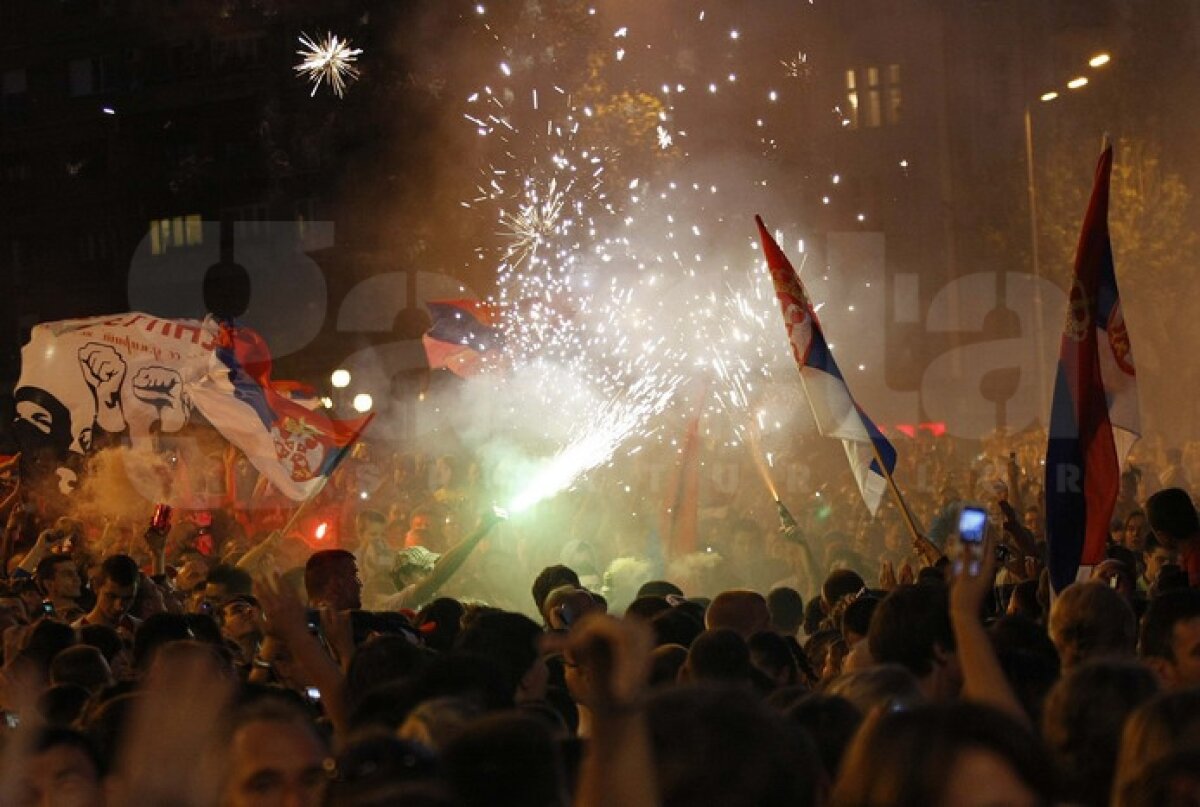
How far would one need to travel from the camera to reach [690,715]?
3.20 metres

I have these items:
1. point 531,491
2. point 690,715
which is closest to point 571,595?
point 690,715

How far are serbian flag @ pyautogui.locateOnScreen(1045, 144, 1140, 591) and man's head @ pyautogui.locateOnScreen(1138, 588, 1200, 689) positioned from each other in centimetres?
261

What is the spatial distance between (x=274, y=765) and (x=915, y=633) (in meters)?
2.39

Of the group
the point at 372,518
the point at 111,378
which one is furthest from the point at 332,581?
the point at 111,378

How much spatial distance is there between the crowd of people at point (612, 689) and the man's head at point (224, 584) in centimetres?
2

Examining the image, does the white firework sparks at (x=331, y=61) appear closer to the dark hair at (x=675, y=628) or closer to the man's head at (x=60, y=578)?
the man's head at (x=60, y=578)

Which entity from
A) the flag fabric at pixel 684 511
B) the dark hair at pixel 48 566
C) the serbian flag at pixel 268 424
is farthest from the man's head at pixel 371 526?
the dark hair at pixel 48 566

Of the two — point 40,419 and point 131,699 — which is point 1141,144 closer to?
point 40,419

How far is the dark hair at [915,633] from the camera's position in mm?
5707

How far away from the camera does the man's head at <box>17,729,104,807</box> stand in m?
4.55

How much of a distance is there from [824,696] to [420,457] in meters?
16.0

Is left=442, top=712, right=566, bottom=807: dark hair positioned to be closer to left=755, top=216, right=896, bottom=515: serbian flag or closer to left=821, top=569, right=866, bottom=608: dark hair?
left=821, top=569, right=866, bottom=608: dark hair

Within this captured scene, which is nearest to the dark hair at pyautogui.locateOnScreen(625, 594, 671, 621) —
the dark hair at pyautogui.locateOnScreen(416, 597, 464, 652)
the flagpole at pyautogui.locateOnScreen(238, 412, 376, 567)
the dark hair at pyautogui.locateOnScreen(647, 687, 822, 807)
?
the dark hair at pyautogui.locateOnScreen(416, 597, 464, 652)

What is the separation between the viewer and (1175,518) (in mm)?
8734
